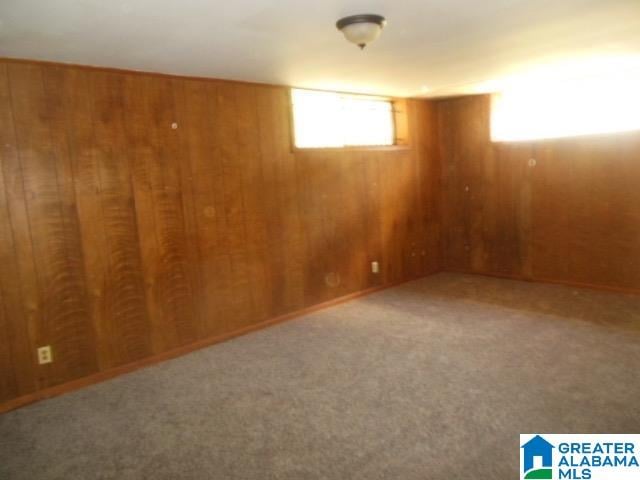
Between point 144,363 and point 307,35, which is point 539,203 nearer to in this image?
point 307,35

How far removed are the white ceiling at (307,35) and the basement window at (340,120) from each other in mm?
516

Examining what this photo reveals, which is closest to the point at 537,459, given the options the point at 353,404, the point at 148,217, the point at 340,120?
the point at 353,404

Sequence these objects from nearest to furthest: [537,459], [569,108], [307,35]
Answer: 1. [537,459]
2. [307,35]
3. [569,108]

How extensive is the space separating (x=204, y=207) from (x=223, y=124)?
0.68 meters

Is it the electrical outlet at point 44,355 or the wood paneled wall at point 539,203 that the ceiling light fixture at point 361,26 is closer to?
the electrical outlet at point 44,355

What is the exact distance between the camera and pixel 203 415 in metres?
2.62

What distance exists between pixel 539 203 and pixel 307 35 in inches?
137

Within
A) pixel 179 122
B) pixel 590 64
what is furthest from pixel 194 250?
pixel 590 64

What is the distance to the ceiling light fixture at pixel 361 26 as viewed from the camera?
2.30m

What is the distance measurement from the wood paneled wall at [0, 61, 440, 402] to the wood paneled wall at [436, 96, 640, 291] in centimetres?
158

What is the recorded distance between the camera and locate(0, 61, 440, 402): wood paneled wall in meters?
2.82

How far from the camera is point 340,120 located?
4.69m

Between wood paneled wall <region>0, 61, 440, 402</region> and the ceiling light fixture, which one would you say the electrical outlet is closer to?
wood paneled wall <region>0, 61, 440, 402</region>

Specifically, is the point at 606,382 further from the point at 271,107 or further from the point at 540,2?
the point at 271,107
